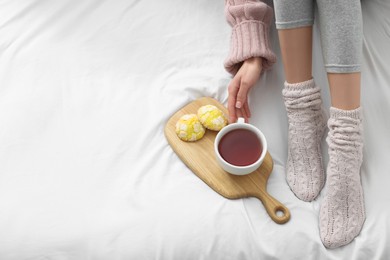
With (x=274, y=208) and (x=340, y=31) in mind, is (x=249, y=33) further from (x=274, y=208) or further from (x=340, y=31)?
(x=274, y=208)

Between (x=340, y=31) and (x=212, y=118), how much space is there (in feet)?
0.78

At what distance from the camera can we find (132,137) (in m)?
0.64

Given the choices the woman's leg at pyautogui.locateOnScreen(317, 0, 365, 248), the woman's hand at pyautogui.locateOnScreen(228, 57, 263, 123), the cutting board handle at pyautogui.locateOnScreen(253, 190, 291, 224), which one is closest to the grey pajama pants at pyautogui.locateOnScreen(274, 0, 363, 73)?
the woman's leg at pyautogui.locateOnScreen(317, 0, 365, 248)

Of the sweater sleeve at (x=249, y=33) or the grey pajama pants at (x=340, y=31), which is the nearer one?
the grey pajama pants at (x=340, y=31)

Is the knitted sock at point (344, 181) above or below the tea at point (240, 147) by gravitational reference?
below

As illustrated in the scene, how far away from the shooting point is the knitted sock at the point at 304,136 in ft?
1.95

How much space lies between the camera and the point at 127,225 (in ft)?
1.84

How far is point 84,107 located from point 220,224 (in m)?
0.32

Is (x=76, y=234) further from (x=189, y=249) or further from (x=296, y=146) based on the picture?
(x=296, y=146)

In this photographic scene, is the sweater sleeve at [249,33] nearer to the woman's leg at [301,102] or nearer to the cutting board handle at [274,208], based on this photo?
the woman's leg at [301,102]

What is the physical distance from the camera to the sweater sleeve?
0.65 metres

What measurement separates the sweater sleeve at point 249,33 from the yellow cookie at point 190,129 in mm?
137

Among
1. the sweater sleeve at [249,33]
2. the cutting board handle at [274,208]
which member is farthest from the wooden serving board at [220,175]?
the sweater sleeve at [249,33]

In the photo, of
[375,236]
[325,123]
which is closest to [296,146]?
[325,123]
